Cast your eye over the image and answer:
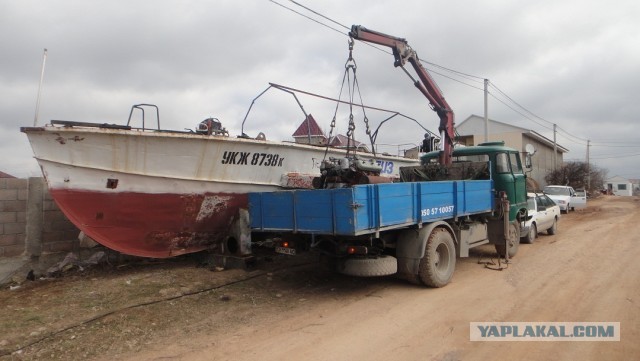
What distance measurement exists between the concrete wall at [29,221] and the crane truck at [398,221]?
11.2ft

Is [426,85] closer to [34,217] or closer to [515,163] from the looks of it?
[515,163]

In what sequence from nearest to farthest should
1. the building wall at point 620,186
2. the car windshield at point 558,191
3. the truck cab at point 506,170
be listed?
1. the truck cab at point 506,170
2. the car windshield at point 558,191
3. the building wall at point 620,186

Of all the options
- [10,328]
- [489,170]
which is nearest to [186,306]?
[10,328]

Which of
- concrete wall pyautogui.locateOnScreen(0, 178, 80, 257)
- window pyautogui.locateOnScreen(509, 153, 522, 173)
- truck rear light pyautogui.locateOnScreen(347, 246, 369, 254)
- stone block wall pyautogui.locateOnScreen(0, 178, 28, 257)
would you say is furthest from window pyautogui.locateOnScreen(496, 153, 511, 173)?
stone block wall pyautogui.locateOnScreen(0, 178, 28, 257)

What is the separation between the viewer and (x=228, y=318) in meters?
4.98

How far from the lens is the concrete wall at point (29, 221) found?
6555 millimetres

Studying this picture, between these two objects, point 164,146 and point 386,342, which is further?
point 164,146

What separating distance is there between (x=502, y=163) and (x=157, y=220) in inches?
274

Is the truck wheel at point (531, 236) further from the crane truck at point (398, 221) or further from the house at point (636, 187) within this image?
the house at point (636, 187)

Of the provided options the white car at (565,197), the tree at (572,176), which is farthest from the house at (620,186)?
the white car at (565,197)

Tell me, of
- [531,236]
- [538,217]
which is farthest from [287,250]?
[538,217]

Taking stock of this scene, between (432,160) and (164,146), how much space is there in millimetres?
6179

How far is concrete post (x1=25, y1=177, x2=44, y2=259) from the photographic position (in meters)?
6.72

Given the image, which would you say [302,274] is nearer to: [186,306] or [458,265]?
[186,306]
